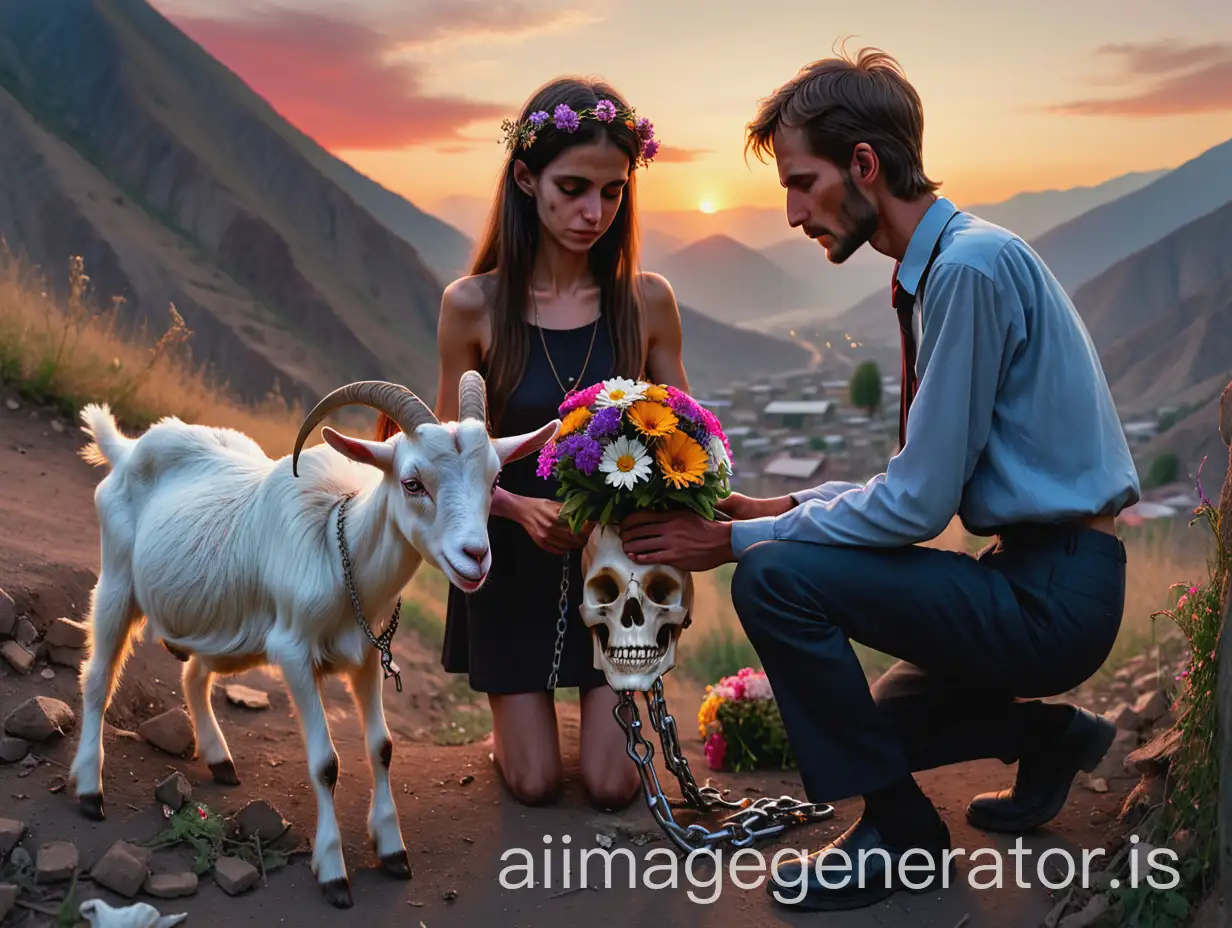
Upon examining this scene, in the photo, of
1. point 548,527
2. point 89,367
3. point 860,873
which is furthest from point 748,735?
point 89,367

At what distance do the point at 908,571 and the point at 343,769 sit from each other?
2.75 m

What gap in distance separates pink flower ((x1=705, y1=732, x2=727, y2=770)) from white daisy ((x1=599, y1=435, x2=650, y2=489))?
6.90 feet

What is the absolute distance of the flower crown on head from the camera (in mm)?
4422

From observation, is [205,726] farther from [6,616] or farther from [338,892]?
[338,892]

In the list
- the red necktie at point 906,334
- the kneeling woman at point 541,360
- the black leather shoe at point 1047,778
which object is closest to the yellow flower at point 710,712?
the kneeling woman at point 541,360

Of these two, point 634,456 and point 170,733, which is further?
point 170,733

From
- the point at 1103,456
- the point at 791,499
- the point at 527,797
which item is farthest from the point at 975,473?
the point at 527,797

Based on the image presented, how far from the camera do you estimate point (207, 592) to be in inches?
156

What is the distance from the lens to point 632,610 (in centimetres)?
375

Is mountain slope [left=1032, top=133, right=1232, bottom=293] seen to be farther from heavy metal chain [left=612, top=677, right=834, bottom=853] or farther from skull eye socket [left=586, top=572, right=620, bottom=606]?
skull eye socket [left=586, top=572, right=620, bottom=606]

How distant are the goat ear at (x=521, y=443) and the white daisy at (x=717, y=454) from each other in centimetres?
52

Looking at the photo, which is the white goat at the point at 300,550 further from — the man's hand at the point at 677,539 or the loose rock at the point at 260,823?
the man's hand at the point at 677,539

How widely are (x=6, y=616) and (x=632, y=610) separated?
2754mm

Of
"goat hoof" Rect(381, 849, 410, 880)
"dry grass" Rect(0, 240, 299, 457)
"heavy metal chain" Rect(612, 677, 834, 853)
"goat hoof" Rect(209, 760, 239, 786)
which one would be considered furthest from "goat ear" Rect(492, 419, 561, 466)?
"dry grass" Rect(0, 240, 299, 457)
